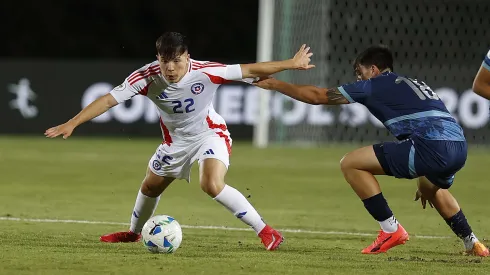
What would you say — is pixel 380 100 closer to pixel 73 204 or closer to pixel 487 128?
pixel 73 204

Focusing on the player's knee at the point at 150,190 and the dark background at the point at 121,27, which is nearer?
the player's knee at the point at 150,190

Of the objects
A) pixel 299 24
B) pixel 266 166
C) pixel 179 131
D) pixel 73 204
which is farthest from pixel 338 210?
pixel 299 24

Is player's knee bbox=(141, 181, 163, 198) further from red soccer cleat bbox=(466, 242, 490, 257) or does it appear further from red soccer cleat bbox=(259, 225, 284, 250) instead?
red soccer cleat bbox=(466, 242, 490, 257)

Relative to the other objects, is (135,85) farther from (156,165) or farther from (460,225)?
(460,225)

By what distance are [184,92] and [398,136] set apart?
1.49 m

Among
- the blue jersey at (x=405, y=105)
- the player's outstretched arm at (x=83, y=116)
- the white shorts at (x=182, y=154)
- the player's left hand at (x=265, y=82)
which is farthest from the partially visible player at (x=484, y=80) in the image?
the player's outstretched arm at (x=83, y=116)

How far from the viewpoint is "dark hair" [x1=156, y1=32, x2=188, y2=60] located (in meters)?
7.43

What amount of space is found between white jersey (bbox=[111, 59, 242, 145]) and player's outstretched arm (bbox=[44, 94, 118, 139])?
9 centimetres

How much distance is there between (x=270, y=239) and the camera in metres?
7.57

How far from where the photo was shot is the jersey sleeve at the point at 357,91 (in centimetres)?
733

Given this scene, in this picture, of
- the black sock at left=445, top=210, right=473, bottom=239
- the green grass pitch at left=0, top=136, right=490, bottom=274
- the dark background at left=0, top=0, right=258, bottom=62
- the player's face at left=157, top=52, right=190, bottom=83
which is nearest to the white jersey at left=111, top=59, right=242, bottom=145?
the player's face at left=157, top=52, right=190, bottom=83

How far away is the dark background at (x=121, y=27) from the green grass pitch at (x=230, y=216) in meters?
8.26

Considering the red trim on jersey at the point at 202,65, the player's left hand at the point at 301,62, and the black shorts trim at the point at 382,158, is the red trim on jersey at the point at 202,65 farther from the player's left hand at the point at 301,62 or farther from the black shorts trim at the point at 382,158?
the black shorts trim at the point at 382,158

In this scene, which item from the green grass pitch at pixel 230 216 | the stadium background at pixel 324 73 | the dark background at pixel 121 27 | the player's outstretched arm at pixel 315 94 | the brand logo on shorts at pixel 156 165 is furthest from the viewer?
the dark background at pixel 121 27
